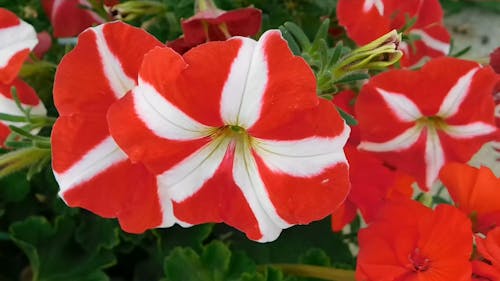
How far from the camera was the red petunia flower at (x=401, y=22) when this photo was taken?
62cm

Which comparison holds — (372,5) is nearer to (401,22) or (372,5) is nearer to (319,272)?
(401,22)

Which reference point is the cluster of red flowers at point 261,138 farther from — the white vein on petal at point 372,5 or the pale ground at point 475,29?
the pale ground at point 475,29

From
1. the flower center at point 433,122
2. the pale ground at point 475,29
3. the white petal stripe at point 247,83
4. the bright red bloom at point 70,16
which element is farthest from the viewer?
the pale ground at point 475,29

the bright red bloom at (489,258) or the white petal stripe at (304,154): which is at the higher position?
the white petal stripe at (304,154)

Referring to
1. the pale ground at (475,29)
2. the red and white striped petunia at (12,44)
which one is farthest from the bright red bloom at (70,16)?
the pale ground at (475,29)

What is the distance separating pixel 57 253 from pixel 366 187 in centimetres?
33

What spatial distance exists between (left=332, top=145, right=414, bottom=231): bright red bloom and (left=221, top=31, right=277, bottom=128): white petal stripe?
18 cm

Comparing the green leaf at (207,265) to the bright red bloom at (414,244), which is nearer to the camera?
the bright red bloom at (414,244)

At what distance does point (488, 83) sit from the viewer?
59 centimetres

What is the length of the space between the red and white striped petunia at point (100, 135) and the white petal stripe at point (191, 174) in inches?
0.8

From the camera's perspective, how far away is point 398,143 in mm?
634

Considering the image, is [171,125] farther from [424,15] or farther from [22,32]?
[424,15]

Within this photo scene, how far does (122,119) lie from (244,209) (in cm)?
10

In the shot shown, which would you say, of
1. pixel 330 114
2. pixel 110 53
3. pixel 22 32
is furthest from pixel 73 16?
pixel 330 114
